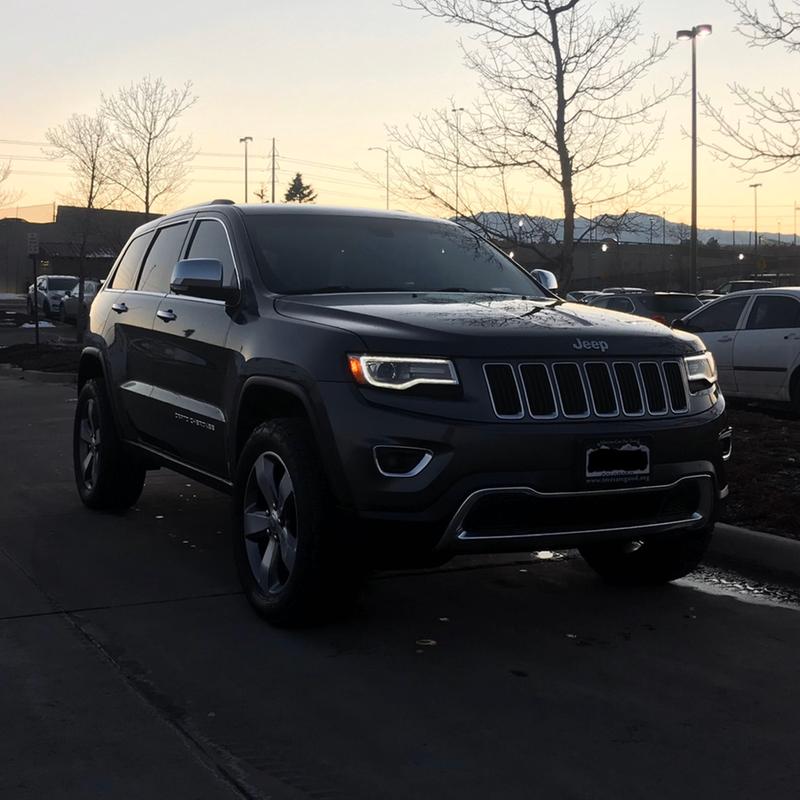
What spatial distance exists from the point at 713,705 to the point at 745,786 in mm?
702

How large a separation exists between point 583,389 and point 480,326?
1.56 feet

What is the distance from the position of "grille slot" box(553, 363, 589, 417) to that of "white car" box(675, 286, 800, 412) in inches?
341

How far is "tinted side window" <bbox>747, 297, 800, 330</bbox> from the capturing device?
12914mm

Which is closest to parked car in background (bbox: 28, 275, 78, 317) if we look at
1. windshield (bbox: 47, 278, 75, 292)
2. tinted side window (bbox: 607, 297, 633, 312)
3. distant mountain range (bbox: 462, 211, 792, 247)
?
windshield (bbox: 47, 278, 75, 292)

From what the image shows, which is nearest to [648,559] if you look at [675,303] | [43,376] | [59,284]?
[43,376]

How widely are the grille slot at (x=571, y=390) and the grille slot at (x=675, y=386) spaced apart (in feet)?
1.52

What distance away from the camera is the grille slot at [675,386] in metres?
4.82

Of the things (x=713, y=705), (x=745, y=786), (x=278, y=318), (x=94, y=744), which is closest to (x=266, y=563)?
(x=278, y=318)

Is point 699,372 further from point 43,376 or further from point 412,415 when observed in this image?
point 43,376

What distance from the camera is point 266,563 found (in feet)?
16.4

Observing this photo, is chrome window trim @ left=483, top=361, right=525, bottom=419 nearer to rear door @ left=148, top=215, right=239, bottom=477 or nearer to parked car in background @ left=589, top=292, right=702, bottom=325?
rear door @ left=148, top=215, right=239, bottom=477

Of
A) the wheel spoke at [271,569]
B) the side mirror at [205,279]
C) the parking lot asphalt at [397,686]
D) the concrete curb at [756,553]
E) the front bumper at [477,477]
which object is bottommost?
the parking lot asphalt at [397,686]

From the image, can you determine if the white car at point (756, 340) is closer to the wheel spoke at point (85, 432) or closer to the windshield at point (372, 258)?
the windshield at point (372, 258)

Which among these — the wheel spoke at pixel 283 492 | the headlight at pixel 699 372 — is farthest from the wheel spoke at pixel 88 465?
the headlight at pixel 699 372
